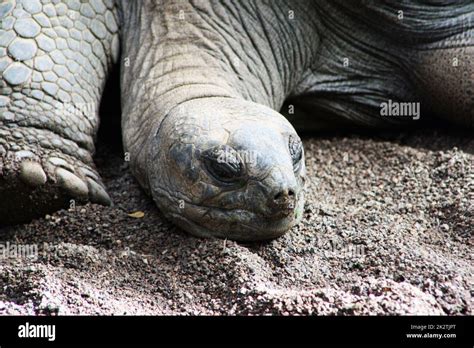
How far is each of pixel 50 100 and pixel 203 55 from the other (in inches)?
29.7

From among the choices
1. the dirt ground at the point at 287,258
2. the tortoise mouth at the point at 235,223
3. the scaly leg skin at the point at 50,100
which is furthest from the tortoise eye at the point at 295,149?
the scaly leg skin at the point at 50,100

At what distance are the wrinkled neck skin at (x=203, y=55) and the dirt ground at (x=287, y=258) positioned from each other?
14.7 inches

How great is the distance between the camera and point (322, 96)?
516 cm

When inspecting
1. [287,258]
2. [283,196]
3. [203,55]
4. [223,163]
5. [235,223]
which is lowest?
[287,258]

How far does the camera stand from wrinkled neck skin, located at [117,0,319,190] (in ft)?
14.3

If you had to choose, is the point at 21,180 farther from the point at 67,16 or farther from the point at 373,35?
the point at 373,35

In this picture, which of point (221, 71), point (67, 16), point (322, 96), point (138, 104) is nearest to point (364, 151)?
point (322, 96)

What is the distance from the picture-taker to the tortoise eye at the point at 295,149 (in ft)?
12.9

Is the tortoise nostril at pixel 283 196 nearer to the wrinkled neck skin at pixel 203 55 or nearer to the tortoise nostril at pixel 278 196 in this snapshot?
the tortoise nostril at pixel 278 196

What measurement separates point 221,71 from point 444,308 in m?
1.70

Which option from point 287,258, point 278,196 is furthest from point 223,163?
point 287,258

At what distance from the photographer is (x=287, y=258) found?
382 centimetres

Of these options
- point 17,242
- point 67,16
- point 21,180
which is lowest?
point 17,242

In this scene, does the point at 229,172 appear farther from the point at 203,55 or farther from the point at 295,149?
the point at 203,55
